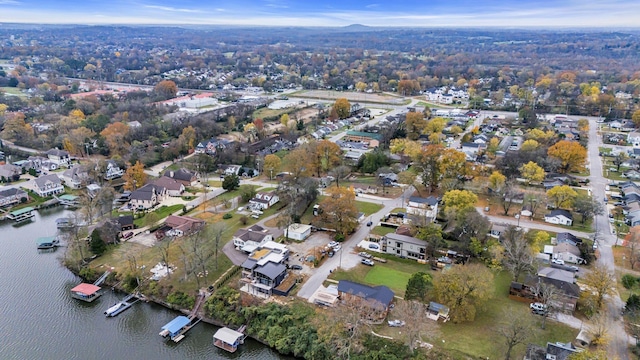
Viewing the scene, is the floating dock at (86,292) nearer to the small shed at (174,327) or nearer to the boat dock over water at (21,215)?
the small shed at (174,327)

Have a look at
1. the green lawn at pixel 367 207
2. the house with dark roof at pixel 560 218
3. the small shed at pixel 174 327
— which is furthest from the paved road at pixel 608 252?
the small shed at pixel 174 327

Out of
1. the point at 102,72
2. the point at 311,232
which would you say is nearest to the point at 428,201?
the point at 311,232

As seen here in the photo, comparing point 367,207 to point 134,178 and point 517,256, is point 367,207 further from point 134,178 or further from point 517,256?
point 134,178

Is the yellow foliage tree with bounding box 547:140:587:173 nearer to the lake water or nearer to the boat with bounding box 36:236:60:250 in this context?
the lake water

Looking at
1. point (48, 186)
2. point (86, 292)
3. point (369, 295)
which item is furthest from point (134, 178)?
point (369, 295)

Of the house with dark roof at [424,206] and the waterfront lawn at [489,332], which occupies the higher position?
the house with dark roof at [424,206]

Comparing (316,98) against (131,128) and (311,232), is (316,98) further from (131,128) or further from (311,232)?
(311,232)
